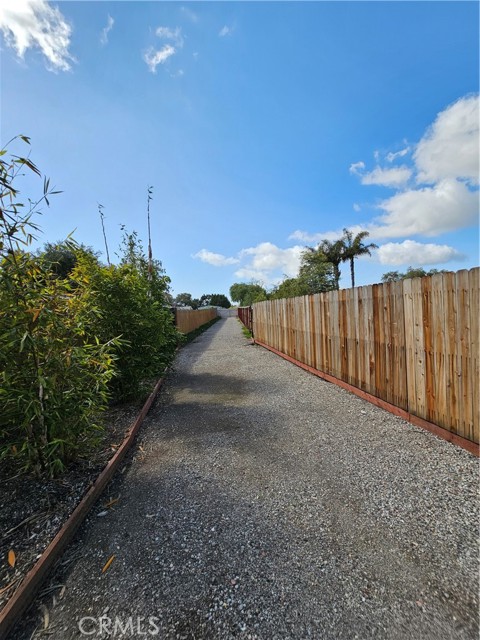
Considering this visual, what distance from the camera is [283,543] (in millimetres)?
1842

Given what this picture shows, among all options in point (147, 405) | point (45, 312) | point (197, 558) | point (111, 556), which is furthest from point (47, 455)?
point (147, 405)

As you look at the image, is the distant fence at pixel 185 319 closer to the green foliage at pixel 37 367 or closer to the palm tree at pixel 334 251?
the green foliage at pixel 37 367

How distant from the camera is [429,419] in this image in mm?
3188

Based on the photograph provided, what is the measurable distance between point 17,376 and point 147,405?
2.57m

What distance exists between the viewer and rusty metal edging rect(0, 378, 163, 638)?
56.5 inches

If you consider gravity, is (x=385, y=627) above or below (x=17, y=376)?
below

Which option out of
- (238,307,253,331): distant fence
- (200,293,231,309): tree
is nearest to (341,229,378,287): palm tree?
(238,307,253,331): distant fence

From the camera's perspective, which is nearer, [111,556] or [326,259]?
[111,556]

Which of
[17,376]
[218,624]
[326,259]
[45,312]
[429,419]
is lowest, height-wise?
[218,624]

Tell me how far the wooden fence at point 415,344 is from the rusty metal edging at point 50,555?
3.28 meters

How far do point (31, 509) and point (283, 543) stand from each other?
1.77m

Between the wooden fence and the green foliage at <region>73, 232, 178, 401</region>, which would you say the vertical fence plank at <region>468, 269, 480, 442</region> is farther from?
the green foliage at <region>73, 232, 178, 401</region>

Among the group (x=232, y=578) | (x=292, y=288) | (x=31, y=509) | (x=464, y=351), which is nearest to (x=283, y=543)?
(x=232, y=578)

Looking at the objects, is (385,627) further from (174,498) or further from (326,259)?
(326,259)
